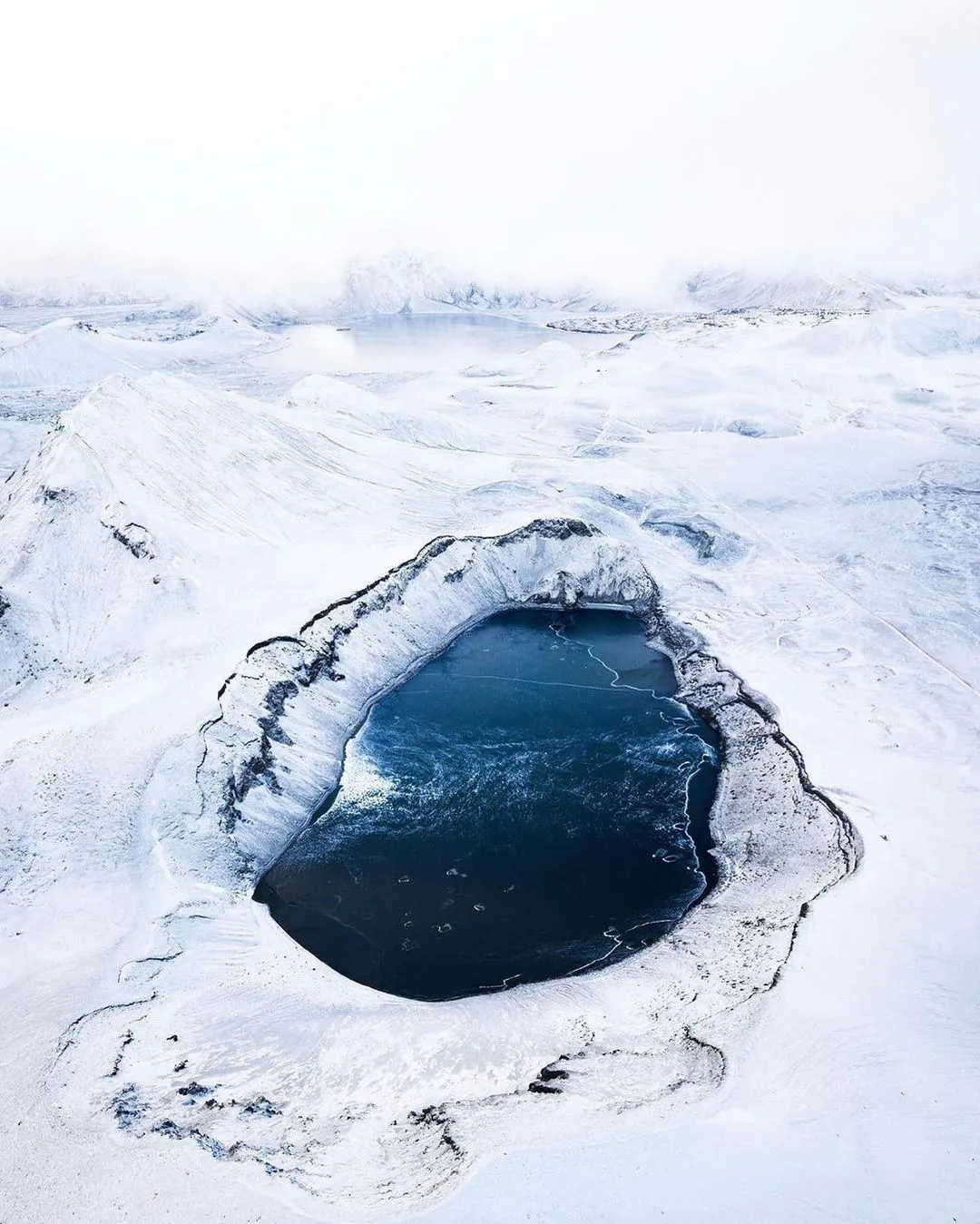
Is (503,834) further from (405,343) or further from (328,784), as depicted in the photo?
(405,343)

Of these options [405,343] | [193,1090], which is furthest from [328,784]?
[405,343]

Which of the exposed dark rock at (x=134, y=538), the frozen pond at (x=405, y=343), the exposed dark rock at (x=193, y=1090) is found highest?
the frozen pond at (x=405, y=343)

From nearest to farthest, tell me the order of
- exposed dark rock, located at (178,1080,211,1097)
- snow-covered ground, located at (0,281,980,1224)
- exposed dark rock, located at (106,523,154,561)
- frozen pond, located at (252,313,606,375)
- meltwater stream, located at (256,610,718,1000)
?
snow-covered ground, located at (0,281,980,1224), exposed dark rock, located at (178,1080,211,1097), meltwater stream, located at (256,610,718,1000), exposed dark rock, located at (106,523,154,561), frozen pond, located at (252,313,606,375)

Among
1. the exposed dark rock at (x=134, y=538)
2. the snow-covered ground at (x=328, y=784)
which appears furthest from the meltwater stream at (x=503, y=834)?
the exposed dark rock at (x=134, y=538)

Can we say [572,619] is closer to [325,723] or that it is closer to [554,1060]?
[325,723]

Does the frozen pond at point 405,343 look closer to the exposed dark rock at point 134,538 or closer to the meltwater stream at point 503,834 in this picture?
the exposed dark rock at point 134,538

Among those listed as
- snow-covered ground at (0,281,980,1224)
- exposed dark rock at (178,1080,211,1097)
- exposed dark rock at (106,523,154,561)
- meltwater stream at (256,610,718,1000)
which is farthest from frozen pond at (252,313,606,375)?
exposed dark rock at (178,1080,211,1097)

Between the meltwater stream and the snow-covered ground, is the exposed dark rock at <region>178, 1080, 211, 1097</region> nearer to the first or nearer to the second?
the snow-covered ground
